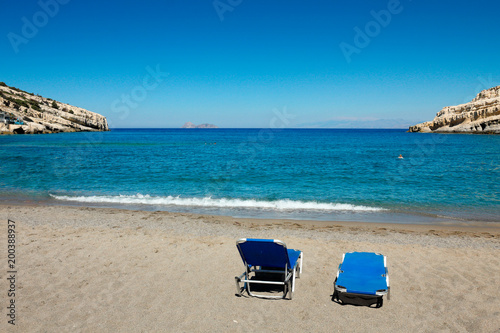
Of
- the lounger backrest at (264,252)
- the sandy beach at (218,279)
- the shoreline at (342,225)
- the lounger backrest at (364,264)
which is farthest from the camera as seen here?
the shoreline at (342,225)

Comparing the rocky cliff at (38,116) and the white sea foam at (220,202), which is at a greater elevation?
the rocky cliff at (38,116)

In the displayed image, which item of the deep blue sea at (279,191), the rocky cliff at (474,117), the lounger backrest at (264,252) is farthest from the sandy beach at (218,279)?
the rocky cliff at (474,117)

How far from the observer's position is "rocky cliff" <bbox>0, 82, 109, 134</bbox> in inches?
3076

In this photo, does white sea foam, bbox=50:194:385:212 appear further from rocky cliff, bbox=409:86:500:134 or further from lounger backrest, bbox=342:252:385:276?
rocky cliff, bbox=409:86:500:134

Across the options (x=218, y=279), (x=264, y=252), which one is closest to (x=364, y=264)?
(x=264, y=252)

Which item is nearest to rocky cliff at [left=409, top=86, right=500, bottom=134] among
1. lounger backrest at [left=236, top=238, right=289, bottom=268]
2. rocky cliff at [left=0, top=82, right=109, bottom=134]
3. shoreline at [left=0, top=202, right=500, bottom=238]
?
shoreline at [left=0, top=202, right=500, bottom=238]

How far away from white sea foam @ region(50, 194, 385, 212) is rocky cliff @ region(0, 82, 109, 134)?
263 feet

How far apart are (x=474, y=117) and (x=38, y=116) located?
127596 mm

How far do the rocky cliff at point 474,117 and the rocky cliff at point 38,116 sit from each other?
121987 millimetres

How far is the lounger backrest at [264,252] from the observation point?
5.55 m

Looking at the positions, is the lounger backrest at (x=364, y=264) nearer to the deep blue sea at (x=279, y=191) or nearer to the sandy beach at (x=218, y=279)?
the sandy beach at (x=218, y=279)

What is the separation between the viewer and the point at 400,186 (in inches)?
724

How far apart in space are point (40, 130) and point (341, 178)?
3645 inches

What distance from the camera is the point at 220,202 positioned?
1477 cm
